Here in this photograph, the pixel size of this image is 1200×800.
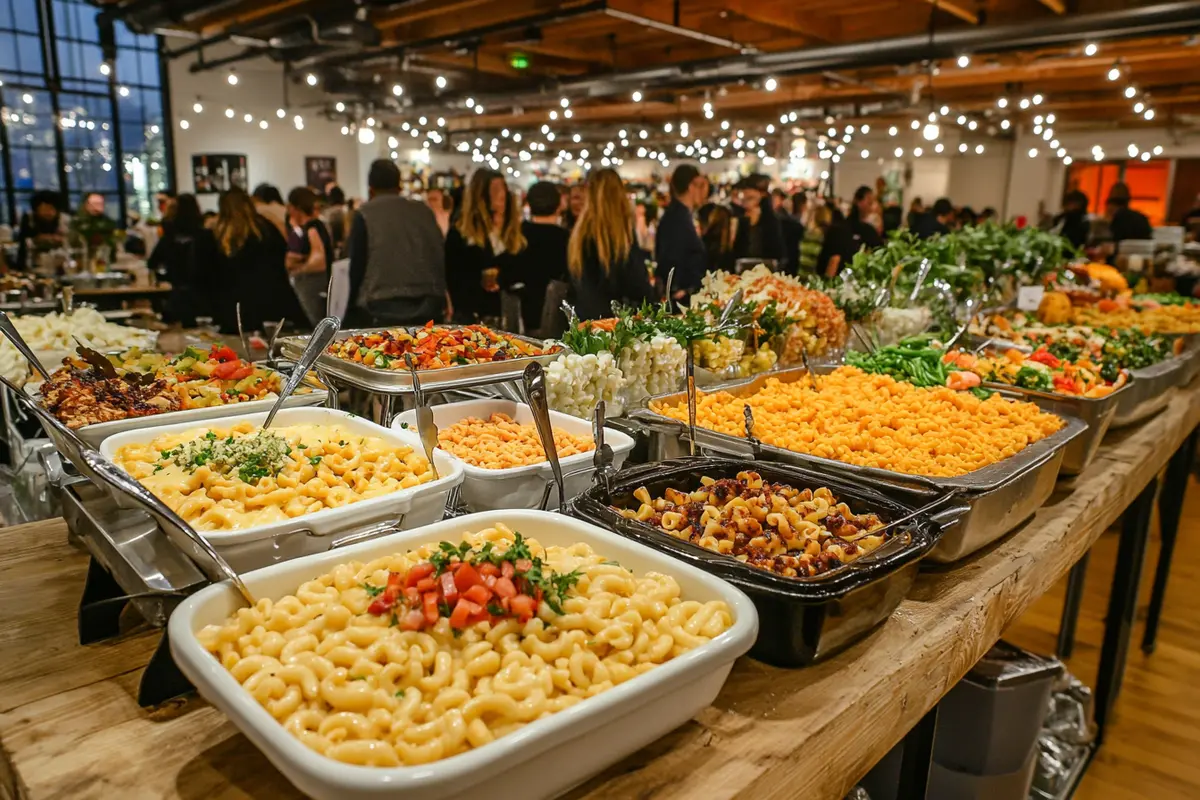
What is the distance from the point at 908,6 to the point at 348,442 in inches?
297

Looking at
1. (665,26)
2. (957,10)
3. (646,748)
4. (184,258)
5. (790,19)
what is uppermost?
(790,19)

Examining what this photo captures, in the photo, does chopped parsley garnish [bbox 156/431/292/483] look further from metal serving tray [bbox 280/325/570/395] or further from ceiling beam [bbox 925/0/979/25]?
ceiling beam [bbox 925/0/979/25]

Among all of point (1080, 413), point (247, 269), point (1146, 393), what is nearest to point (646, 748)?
point (1080, 413)

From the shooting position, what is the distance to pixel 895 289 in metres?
3.59

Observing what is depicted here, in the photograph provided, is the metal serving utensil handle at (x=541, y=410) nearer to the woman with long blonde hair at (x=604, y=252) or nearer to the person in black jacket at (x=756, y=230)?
the woman with long blonde hair at (x=604, y=252)

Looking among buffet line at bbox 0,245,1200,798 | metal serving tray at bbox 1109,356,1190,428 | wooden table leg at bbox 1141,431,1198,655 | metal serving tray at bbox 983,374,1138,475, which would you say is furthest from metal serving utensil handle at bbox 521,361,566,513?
wooden table leg at bbox 1141,431,1198,655

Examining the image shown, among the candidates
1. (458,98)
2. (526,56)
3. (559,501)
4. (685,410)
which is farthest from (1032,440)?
(458,98)

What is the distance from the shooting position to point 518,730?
2.76ft

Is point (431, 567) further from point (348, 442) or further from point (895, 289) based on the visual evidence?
point (895, 289)

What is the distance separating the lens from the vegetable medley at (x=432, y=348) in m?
2.15

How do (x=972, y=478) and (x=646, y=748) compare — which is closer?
(x=646, y=748)

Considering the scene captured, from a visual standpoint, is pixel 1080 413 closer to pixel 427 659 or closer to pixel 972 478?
pixel 972 478

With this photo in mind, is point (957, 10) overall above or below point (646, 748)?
above

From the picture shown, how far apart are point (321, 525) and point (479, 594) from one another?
369mm
